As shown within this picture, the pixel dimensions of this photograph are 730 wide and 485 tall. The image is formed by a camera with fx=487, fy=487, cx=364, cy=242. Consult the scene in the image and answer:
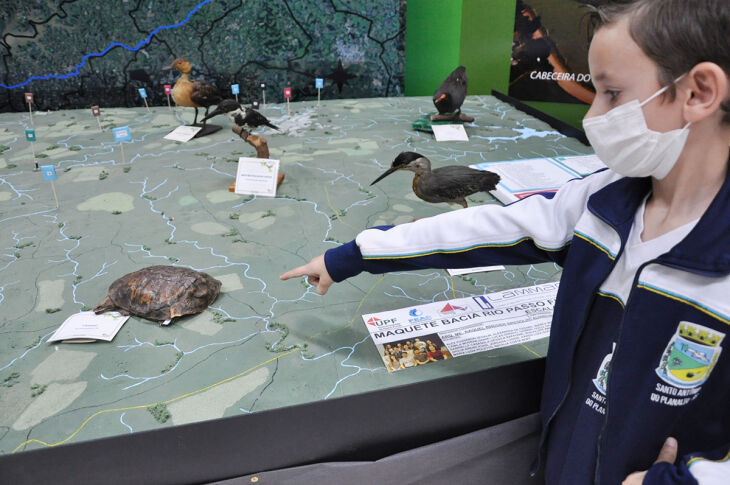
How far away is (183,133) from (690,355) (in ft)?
9.35

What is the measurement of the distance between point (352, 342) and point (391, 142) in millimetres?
1766

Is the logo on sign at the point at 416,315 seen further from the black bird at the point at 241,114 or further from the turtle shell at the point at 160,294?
the black bird at the point at 241,114

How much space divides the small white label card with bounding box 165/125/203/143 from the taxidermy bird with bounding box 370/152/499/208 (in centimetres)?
165

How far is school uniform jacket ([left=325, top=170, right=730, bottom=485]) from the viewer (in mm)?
656

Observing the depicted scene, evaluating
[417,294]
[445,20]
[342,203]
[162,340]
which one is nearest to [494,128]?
[445,20]

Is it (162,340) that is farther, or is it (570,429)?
(162,340)

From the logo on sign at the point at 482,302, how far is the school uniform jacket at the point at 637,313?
40cm

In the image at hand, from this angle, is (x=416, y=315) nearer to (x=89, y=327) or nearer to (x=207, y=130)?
(x=89, y=327)

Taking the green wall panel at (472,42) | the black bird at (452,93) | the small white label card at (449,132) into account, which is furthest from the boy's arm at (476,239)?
the green wall panel at (472,42)

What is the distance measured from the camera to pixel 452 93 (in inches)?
114

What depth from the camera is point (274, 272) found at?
158 centimetres

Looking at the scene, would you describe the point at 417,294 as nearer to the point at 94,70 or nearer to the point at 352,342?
the point at 352,342

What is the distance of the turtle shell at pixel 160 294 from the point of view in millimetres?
1308

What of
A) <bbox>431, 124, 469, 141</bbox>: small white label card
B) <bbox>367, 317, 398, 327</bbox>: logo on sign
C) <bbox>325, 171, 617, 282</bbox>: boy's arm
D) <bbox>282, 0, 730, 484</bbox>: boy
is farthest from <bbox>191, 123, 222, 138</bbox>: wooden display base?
<bbox>282, 0, 730, 484</bbox>: boy
